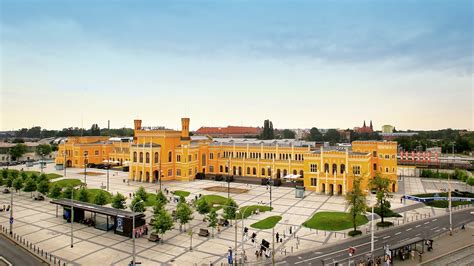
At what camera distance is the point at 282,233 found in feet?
157

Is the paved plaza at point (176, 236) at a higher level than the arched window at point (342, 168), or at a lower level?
lower

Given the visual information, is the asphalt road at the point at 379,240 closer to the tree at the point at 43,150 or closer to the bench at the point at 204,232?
the bench at the point at 204,232

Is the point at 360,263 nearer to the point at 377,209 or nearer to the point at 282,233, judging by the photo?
the point at 282,233

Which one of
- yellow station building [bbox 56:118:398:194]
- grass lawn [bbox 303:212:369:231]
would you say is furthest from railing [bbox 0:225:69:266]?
yellow station building [bbox 56:118:398:194]

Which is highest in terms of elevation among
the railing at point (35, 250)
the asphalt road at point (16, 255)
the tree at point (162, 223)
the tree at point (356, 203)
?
the tree at point (356, 203)

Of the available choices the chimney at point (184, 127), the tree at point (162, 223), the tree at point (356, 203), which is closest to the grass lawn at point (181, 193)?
the chimney at point (184, 127)

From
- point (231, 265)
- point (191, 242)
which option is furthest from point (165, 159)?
point (231, 265)

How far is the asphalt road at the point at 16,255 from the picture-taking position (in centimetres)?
3719

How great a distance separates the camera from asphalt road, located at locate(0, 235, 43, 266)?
122ft

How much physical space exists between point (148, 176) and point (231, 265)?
64.9 meters

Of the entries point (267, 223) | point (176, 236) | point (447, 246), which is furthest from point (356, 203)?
point (176, 236)

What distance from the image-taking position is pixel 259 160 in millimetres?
101000

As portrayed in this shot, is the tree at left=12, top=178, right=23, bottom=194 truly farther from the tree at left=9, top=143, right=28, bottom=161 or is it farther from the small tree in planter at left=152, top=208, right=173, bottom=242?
the tree at left=9, top=143, right=28, bottom=161

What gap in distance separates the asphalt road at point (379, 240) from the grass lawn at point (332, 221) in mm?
4653
